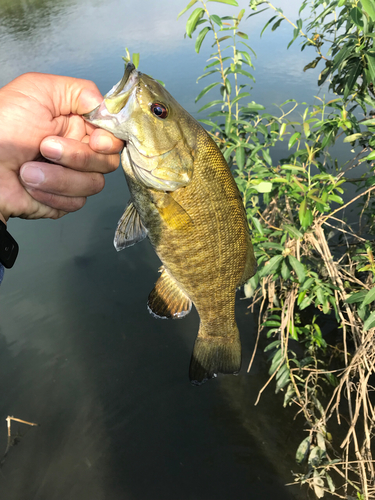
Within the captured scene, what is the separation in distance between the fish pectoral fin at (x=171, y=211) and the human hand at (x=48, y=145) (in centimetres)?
34

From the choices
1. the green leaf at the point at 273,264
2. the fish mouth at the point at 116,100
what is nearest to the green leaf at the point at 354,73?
the green leaf at the point at 273,264

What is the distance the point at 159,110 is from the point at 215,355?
1.39 meters

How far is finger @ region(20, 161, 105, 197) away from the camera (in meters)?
1.50

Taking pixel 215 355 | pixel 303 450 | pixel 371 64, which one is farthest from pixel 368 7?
pixel 303 450

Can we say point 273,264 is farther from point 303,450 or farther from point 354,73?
point 303,450

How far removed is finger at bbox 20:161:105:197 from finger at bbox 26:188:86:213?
0.21ft

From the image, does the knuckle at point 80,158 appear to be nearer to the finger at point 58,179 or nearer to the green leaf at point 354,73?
the finger at point 58,179

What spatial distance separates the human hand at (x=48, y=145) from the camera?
4.82ft

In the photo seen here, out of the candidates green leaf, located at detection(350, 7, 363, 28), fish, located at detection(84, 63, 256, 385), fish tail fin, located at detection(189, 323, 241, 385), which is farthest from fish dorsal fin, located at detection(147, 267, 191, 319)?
green leaf, located at detection(350, 7, 363, 28)

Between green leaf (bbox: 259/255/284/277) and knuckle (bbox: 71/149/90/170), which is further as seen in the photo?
green leaf (bbox: 259/255/284/277)

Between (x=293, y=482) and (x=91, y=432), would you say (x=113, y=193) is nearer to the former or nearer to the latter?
(x=91, y=432)

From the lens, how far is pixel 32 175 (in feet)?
4.92

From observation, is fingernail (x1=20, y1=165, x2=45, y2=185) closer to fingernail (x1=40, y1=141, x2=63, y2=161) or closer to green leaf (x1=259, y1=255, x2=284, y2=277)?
fingernail (x1=40, y1=141, x2=63, y2=161)

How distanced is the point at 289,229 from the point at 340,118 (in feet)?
3.14
